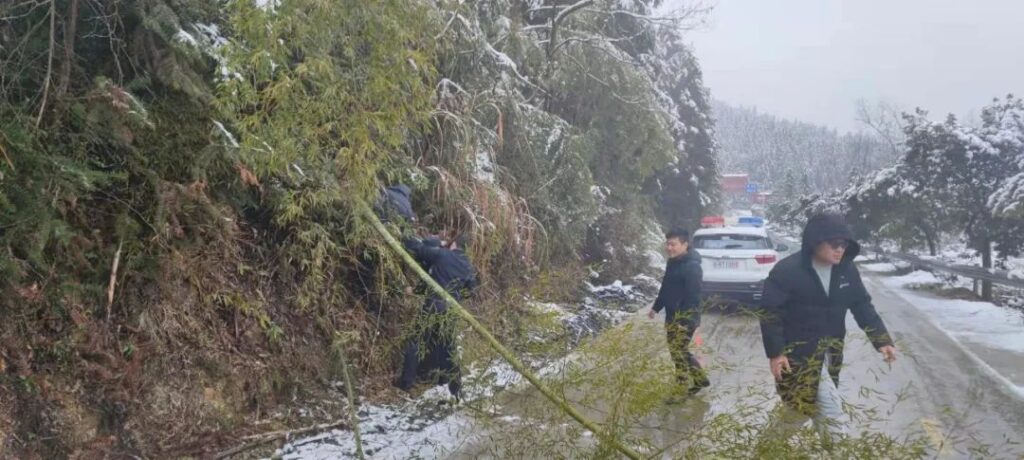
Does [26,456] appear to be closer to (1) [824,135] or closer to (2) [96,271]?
(2) [96,271]

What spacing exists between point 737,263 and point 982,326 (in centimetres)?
401

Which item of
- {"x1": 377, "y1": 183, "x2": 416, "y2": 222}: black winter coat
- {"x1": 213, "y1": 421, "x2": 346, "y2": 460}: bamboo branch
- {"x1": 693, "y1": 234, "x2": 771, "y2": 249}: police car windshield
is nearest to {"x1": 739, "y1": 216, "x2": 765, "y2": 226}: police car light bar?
{"x1": 693, "y1": 234, "x2": 771, "y2": 249}: police car windshield

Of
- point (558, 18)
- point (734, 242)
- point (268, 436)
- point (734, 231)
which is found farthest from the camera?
point (734, 231)

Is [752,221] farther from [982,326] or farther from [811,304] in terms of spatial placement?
[811,304]

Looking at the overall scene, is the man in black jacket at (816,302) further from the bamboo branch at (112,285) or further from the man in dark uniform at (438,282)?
the bamboo branch at (112,285)

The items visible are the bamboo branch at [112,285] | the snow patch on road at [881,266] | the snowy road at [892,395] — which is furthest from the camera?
the snow patch on road at [881,266]

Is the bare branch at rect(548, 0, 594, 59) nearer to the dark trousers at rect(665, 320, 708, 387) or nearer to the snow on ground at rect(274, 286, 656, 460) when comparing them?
the snow on ground at rect(274, 286, 656, 460)

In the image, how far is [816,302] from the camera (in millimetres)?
4328

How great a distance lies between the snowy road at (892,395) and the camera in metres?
3.73

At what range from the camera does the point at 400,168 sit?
7285 millimetres

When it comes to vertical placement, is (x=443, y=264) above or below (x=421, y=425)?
above

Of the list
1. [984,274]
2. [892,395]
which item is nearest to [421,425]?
[892,395]

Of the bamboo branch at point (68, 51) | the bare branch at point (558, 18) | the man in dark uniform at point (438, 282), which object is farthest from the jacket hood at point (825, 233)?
the bare branch at point (558, 18)

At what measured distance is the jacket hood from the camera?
4363mm
